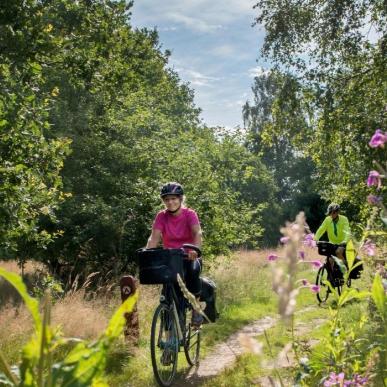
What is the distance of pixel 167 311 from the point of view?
6.07 meters

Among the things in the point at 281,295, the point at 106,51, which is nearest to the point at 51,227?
the point at 106,51

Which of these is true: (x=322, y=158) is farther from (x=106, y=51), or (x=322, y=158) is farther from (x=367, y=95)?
(x=106, y=51)

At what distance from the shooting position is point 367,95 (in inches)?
424

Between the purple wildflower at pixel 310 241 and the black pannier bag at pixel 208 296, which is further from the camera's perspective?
the black pannier bag at pixel 208 296

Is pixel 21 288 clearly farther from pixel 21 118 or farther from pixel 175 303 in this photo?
pixel 21 118

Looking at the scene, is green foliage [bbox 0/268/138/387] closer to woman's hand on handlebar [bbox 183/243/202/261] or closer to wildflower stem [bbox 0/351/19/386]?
wildflower stem [bbox 0/351/19/386]

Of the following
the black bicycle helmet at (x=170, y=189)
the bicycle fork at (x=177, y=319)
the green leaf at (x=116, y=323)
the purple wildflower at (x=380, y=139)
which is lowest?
the bicycle fork at (x=177, y=319)

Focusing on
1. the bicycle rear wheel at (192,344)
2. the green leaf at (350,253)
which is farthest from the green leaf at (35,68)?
the green leaf at (350,253)

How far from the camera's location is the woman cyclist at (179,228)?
19.7ft

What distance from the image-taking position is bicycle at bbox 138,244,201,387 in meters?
5.63

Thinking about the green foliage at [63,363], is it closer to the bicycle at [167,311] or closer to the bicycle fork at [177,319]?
the bicycle at [167,311]

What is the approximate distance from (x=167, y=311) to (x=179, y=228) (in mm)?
951

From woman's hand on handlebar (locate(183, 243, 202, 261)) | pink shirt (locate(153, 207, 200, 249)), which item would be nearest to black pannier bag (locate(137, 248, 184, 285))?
woman's hand on handlebar (locate(183, 243, 202, 261))

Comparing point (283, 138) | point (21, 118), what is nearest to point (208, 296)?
point (21, 118)
